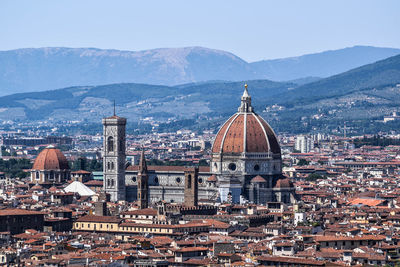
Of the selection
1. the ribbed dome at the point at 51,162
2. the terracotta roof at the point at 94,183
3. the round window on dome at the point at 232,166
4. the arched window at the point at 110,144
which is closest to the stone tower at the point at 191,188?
the round window on dome at the point at 232,166

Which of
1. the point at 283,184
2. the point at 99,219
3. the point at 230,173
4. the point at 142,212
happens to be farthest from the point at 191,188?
the point at 99,219

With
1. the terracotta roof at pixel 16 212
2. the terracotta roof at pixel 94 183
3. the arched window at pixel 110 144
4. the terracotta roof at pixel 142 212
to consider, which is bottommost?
the terracotta roof at pixel 94 183

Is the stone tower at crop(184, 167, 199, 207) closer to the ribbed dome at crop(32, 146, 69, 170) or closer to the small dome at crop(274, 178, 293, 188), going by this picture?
the small dome at crop(274, 178, 293, 188)

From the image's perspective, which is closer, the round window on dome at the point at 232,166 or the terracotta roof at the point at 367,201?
the terracotta roof at the point at 367,201

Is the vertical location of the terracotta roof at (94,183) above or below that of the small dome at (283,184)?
below

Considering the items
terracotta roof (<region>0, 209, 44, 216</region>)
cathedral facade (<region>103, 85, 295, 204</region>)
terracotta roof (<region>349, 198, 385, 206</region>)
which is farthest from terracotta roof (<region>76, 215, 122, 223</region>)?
cathedral facade (<region>103, 85, 295, 204</region>)

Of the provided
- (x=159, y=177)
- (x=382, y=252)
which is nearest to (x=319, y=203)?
(x=159, y=177)

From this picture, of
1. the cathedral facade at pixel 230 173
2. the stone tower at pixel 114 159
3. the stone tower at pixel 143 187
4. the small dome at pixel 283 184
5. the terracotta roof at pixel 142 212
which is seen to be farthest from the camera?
the stone tower at pixel 114 159

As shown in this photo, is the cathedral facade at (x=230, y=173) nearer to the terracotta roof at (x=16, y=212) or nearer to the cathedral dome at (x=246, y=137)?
the cathedral dome at (x=246, y=137)

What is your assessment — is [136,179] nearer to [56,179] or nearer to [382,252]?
[56,179]
